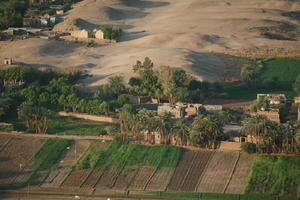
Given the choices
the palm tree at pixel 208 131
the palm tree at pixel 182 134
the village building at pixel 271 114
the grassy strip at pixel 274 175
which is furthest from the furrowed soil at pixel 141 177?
the village building at pixel 271 114

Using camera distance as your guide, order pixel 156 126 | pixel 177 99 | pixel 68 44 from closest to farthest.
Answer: pixel 156 126, pixel 177 99, pixel 68 44

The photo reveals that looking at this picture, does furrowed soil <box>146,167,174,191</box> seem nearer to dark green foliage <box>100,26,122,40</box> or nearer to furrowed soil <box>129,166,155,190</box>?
furrowed soil <box>129,166,155,190</box>

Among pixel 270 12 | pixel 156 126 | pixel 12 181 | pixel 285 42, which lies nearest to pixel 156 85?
pixel 156 126

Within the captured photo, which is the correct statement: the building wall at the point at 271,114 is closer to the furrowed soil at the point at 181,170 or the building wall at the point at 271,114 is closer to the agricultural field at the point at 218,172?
the agricultural field at the point at 218,172

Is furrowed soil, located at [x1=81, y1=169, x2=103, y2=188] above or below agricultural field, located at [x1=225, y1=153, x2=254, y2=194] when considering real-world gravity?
below

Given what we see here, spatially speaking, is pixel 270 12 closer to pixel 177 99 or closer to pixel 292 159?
pixel 177 99

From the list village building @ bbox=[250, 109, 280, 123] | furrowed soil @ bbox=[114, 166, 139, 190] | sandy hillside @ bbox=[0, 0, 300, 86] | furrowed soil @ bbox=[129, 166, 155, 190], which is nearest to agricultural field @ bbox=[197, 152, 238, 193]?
furrowed soil @ bbox=[129, 166, 155, 190]

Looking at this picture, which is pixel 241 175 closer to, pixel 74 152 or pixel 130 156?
pixel 130 156
